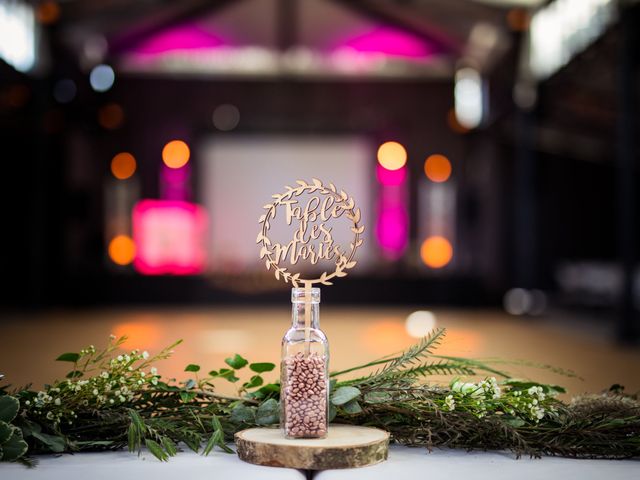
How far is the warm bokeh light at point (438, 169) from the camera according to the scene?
53.6 ft

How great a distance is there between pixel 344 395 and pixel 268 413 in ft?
0.63

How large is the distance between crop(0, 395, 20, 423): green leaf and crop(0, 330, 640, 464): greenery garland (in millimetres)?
48

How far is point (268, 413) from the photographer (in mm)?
2049

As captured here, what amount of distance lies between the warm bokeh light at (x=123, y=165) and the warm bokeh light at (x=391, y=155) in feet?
15.3

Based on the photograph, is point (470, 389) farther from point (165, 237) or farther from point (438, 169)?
point (438, 169)

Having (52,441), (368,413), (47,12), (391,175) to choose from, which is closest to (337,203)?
(368,413)

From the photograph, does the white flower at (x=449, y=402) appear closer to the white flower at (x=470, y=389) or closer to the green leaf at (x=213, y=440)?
the white flower at (x=470, y=389)

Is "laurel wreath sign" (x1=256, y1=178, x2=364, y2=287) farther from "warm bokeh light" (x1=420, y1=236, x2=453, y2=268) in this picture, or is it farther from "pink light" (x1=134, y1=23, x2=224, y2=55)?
"warm bokeh light" (x1=420, y1=236, x2=453, y2=268)

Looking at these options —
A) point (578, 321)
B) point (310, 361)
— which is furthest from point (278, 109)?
point (310, 361)

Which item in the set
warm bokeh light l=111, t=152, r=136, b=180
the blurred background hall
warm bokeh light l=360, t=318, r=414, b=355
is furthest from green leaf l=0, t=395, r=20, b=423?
warm bokeh light l=111, t=152, r=136, b=180

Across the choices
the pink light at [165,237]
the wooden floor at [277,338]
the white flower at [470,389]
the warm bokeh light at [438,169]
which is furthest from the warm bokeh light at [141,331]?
the warm bokeh light at [438,169]

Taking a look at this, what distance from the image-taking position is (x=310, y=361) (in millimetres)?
1919

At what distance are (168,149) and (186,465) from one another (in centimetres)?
1464

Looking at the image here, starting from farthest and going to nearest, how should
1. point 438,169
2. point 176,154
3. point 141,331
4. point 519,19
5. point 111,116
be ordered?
point 438,169, point 176,154, point 111,116, point 519,19, point 141,331
